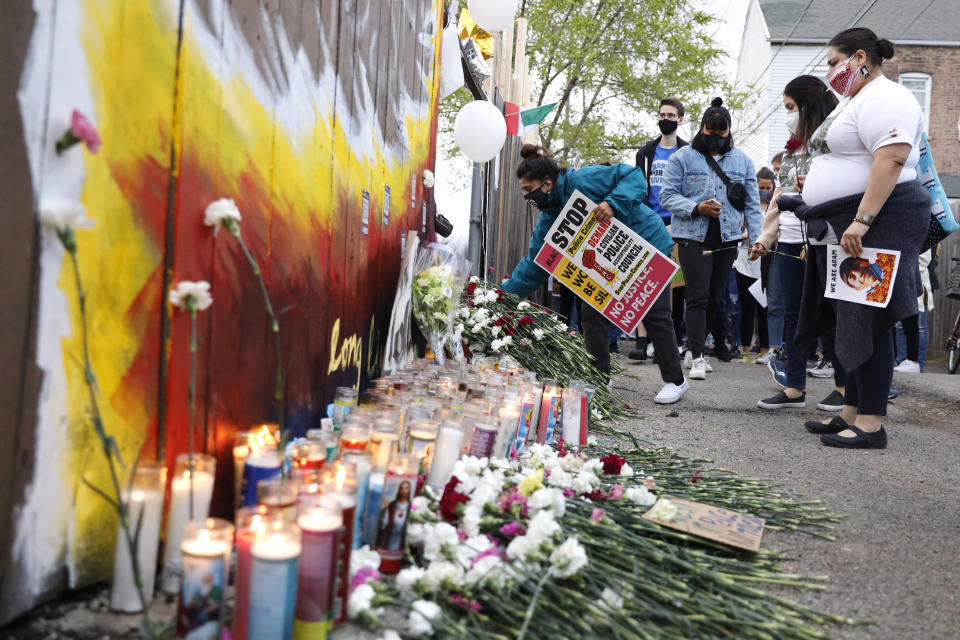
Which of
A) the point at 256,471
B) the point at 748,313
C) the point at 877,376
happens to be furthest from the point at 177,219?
the point at 748,313

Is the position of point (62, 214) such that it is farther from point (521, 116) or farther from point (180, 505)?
point (521, 116)

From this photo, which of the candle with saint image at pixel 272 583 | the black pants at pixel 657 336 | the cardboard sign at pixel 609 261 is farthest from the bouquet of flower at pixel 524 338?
the candle with saint image at pixel 272 583

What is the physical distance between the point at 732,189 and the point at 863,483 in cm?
309

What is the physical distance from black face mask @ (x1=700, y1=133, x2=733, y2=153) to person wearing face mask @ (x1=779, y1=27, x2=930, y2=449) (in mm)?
1765

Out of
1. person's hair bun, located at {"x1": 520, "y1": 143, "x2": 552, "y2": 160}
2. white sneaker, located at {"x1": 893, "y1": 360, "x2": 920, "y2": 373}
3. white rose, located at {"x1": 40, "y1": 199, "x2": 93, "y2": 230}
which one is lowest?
white sneaker, located at {"x1": 893, "y1": 360, "x2": 920, "y2": 373}

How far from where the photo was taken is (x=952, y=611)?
1.79 metres

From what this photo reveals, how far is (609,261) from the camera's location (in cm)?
455

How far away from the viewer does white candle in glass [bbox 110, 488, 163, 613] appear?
4.45ft

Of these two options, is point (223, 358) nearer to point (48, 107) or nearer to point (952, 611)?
point (48, 107)

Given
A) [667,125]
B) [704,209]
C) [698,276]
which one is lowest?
[698,276]

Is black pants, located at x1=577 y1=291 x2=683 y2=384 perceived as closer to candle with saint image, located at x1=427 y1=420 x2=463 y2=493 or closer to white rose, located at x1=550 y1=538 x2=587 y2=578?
candle with saint image, located at x1=427 y1=420 x2=463 y2=493

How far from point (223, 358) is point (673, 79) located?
1448 centimetres

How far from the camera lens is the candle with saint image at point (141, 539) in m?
1.36

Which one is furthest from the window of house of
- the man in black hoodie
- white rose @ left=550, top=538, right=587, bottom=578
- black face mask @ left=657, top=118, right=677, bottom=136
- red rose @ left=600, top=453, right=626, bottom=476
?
white rose @ left=550, top=538, right=587, bottom=578
